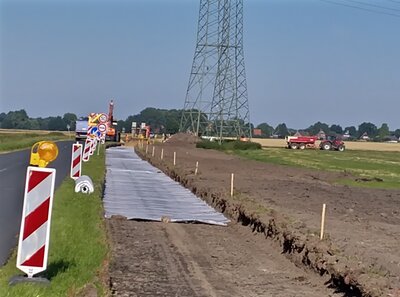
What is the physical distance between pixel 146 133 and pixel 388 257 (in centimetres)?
8568

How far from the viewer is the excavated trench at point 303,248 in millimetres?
10289

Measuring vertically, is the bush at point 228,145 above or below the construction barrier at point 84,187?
below

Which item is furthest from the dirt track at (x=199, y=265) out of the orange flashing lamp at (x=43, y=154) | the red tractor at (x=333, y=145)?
the red tractor at (x=333, y=145)

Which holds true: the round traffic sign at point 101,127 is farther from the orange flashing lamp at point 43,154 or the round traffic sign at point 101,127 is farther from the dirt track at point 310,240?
the orange flashing lamp at point 43,154

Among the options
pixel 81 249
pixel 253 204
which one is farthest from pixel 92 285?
pixel 253 204

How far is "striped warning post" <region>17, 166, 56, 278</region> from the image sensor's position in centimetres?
796

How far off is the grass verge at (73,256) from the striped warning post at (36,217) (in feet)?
1.10

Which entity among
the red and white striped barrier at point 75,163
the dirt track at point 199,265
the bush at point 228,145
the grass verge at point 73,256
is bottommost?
the bush at point 228,145

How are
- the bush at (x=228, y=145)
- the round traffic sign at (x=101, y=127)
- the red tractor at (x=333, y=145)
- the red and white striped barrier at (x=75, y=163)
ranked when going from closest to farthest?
the red and white striped barrier at (x=75, y=163), the round traffic sign at (x=101, y=127), the bush at (x=228, y=145), the red tractor at (x=333, y=145)

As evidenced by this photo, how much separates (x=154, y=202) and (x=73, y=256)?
11.1m

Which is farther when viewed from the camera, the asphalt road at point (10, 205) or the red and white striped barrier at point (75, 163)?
the red and white striped barrier at point (75, 163)

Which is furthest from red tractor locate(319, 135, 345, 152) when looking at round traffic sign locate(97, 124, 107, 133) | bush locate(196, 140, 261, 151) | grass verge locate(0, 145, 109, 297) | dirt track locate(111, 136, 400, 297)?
grass verge locate(0, 145, 109, 297)

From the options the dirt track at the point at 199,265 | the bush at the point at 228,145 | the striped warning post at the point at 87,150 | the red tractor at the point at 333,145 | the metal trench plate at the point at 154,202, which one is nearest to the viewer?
the dirt track at the point at 199,265

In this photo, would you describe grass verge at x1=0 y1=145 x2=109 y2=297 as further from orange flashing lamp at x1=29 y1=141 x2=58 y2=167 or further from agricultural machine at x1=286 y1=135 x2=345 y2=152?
agricultural machine at x1=286 y1=135 x2=345 y2=152
